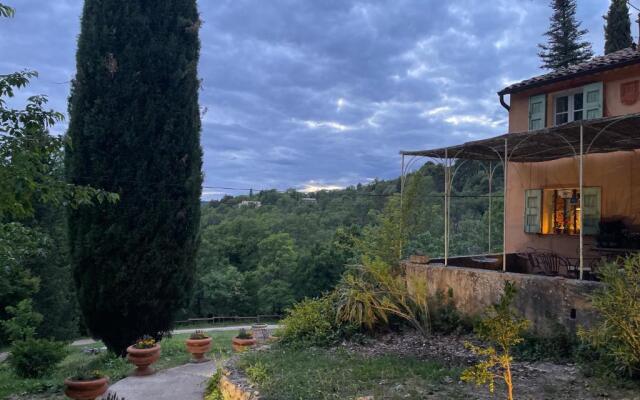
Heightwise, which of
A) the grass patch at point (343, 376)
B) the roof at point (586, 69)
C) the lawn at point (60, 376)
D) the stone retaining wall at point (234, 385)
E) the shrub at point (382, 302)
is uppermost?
the roof at point (586, 69)

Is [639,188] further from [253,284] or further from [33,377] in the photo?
[253,284]

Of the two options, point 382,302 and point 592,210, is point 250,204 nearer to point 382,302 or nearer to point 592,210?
point 592,210

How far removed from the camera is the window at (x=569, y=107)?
34.0 feet

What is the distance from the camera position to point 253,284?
36344 mm

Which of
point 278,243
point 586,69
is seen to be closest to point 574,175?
point 586,69

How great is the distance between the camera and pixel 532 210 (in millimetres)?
Result: 11344

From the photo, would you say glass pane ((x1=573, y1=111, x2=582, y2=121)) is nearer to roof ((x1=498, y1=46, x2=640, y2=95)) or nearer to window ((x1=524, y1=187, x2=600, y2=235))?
roof ((x1=498, y1=46, x2=640, y2=95))

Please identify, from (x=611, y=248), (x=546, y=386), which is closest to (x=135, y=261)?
(x=546, y=386)

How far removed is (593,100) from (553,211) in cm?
269

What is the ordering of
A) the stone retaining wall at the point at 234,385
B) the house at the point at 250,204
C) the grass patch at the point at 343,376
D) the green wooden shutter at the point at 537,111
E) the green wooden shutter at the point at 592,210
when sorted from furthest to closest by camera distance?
the house at the point at 250,204 < the green wooden shutter at the point at 537,111 < the green wooden shutter at the point at 592,210 < the stone retaining wall at the point at 234,385 < the grass patch at the point at 343,376

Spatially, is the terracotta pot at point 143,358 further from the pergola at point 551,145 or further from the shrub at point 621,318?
the shrub at point 621,318

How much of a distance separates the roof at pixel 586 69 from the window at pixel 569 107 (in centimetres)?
47

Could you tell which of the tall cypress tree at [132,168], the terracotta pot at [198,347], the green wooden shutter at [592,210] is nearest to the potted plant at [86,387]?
the terracotta pot at [198,347]

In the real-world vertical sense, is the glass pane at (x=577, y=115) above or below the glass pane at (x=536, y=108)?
below
